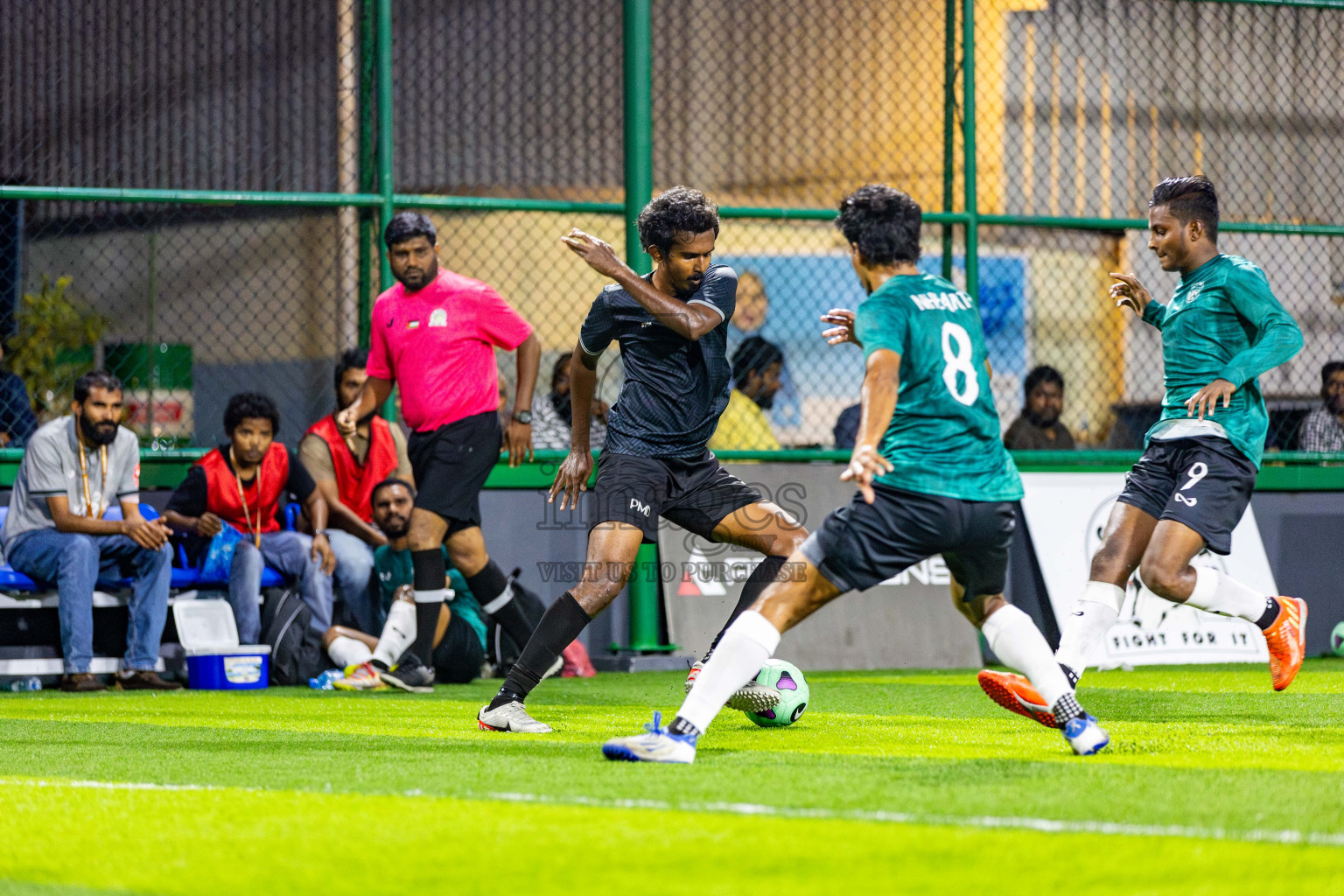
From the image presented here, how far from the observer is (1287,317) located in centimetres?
633

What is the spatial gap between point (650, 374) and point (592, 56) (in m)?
7.00

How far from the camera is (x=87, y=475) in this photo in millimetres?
9430

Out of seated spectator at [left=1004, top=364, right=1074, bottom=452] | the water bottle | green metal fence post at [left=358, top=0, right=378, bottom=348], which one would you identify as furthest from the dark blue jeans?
seated spectator at [left=1004, top=364, right=1074, bottom=452]

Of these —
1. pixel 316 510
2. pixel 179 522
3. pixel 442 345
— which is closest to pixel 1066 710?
pixel 442 345

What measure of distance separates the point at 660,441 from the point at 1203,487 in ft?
7.00

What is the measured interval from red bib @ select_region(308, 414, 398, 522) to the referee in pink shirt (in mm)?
1408

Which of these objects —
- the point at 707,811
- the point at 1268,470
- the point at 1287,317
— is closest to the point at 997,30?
the point at 1268,470

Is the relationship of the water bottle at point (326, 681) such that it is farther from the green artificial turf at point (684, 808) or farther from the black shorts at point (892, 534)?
the black shorts at point (892, 534)

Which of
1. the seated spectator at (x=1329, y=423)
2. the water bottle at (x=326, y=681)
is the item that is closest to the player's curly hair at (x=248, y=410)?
the water bottle at (x=326, y=681)

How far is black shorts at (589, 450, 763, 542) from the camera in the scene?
20.3ft

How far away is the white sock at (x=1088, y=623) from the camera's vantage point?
616cm

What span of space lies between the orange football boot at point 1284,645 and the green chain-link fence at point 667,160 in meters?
5.35

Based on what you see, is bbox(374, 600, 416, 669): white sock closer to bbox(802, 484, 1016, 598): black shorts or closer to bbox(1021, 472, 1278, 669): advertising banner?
bbox(1021, 472, 1278, 669): advertising banner

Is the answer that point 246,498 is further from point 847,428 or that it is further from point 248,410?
point 847,428
